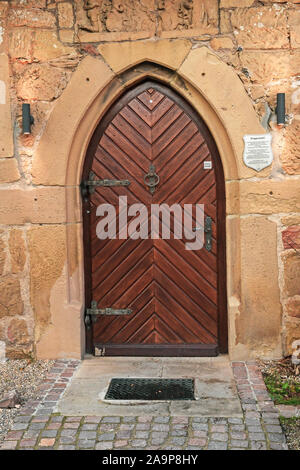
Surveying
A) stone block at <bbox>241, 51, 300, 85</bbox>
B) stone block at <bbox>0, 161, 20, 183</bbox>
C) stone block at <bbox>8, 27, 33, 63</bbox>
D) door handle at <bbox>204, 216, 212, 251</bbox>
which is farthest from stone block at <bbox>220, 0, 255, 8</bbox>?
stone block at <bbox>0, 161, 20, 183</bbox>

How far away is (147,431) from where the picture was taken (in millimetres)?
3648

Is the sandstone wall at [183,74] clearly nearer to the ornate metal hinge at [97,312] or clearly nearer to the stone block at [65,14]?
the stone block at [65,14]

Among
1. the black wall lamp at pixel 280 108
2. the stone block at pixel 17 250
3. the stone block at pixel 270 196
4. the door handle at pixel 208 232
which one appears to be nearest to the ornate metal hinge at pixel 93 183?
the stone block at pixel 17 250

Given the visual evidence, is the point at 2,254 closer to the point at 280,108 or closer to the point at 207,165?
the point at 207,165

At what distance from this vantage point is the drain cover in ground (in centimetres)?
425

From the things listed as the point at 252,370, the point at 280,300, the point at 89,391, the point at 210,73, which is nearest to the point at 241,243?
the point at 280,300

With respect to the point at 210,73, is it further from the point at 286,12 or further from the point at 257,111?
the point at 286,12

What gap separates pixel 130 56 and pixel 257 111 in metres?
1.22

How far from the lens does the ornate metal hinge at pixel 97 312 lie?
5.20m

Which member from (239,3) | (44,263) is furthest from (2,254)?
(239,3)

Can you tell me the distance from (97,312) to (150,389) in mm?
1059

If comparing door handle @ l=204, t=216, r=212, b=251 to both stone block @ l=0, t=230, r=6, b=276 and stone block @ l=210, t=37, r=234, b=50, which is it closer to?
stone block @ l=210, t=37, r=234, b=50

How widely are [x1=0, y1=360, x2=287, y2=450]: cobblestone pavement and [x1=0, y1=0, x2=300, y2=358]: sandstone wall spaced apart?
3.51 ft
